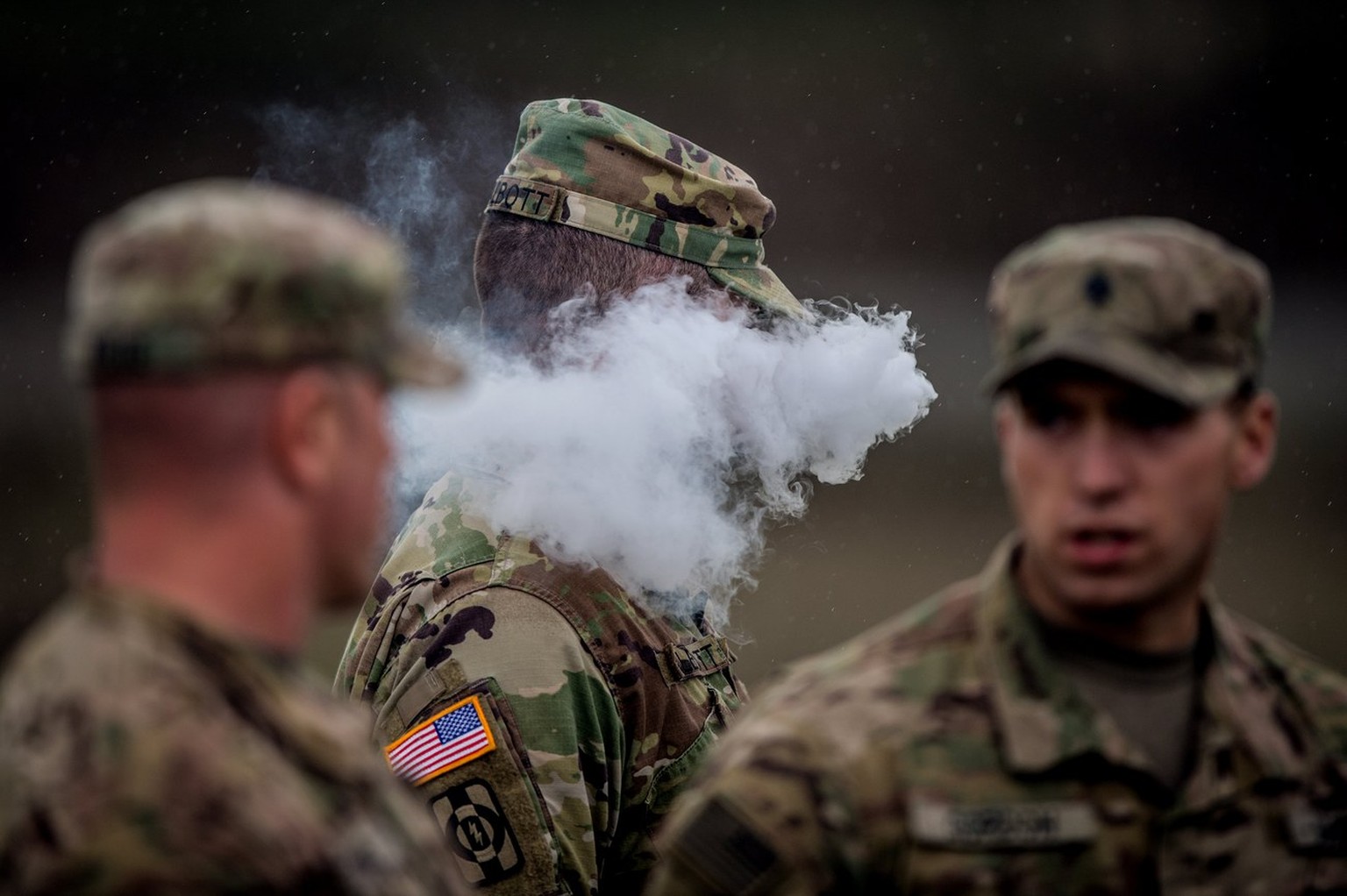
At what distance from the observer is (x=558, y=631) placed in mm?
2691

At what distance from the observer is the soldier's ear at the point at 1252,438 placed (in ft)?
5.92

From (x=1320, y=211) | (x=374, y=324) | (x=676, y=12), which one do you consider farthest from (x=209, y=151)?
(x=374, y=324)

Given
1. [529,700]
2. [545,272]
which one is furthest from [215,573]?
[545,272]

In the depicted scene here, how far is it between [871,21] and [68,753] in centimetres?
667

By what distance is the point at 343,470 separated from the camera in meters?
1.49

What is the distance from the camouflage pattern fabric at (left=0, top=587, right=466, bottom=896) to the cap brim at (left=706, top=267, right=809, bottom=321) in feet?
5.72

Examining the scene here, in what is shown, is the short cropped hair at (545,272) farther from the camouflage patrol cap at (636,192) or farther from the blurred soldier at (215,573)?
the blurred soldier at (215,573)

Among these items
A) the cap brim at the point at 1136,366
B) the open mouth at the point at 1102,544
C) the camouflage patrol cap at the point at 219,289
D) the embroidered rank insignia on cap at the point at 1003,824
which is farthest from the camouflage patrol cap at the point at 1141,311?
the camouflage patrol cap at the point at 219,289

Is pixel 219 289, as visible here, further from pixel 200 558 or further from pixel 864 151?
pixel 864 151

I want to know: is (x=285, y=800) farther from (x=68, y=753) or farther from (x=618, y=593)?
(x=618, y=593)

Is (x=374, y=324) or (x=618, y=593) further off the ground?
(x=374, y=324)

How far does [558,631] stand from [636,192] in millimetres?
876

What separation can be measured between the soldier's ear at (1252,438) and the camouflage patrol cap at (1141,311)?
0.05 meters

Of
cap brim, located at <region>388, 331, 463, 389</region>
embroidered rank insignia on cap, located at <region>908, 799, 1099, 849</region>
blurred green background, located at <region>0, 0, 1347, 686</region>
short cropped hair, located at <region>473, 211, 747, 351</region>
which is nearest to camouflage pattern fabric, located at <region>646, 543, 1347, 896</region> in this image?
embroidered rank insignia on cap, located at <region>908, 799, 1099, 849</region>
